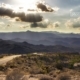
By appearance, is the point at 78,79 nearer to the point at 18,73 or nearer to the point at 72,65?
the point at 18,73

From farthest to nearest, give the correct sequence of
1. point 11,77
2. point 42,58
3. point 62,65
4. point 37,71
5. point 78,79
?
1. point 42,58
2. point 62,65
3. point 37,71
4. point 78,79
5. point 11,77

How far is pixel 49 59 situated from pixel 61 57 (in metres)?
9.69

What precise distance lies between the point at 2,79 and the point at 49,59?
63455mm

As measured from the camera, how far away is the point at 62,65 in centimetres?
8006

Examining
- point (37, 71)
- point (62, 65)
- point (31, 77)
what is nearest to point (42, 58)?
point (62, 65)

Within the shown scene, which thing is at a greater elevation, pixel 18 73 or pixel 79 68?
pixel 18 73

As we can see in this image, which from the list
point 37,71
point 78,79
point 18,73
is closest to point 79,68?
point 37,71

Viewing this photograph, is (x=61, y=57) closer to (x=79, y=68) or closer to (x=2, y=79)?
(x=79, y=68)

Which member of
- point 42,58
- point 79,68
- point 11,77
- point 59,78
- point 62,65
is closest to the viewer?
point 11,77

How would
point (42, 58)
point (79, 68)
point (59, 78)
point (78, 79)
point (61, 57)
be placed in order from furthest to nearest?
point (61, 57) < point (42, 58) < point (79, 68) < point (78, 79) < point (59, 78)

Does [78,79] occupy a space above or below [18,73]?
below

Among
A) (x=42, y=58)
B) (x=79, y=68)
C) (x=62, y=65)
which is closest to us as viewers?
(x=79, y=68)

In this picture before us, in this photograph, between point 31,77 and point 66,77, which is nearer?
point 66,77

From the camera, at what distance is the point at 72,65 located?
258ft
